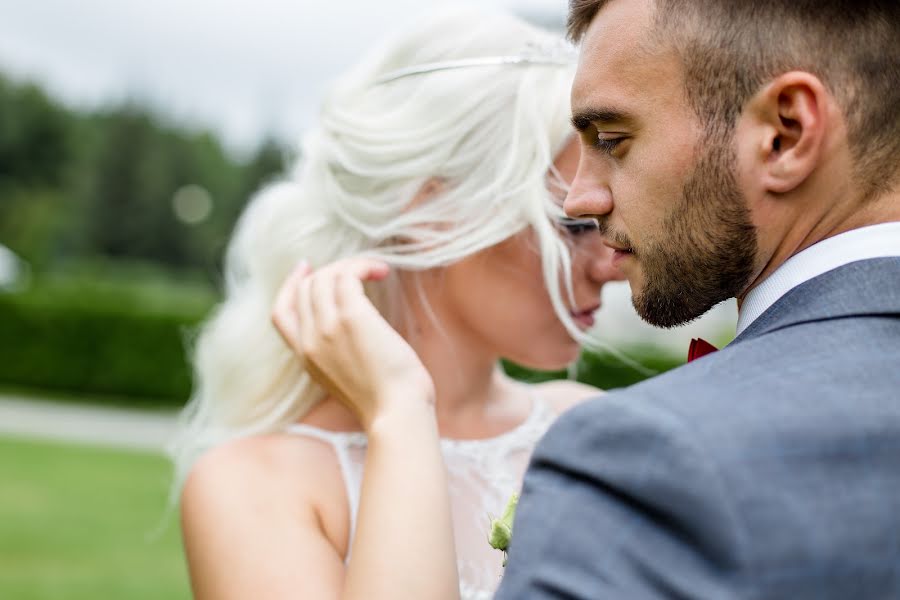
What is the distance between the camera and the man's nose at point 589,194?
1885 mm

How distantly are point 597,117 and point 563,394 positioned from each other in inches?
78.7

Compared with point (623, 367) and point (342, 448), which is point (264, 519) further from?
point (623, 367)

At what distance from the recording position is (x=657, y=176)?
1720mm

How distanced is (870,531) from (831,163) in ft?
1.99

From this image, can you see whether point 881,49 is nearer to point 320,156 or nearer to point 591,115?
point 591,115

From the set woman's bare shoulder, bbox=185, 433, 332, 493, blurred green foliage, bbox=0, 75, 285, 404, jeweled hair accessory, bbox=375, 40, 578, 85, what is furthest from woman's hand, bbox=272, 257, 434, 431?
blurred green foliage, bbox=0, 75, 285, 404

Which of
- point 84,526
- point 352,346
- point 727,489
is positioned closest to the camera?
point 727,489

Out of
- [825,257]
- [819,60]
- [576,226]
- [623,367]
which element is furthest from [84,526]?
[819,60]

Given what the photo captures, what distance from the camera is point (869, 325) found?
1.55 meters

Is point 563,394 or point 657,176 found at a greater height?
point 657,176

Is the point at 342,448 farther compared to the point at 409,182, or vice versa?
→ the point at 409,182

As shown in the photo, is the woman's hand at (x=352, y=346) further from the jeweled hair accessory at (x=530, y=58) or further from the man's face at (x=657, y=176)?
the man's face at (x=657, y=176)

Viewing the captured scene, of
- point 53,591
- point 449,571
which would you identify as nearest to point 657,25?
point 449,571

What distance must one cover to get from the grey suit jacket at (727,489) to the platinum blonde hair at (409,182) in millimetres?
1420
